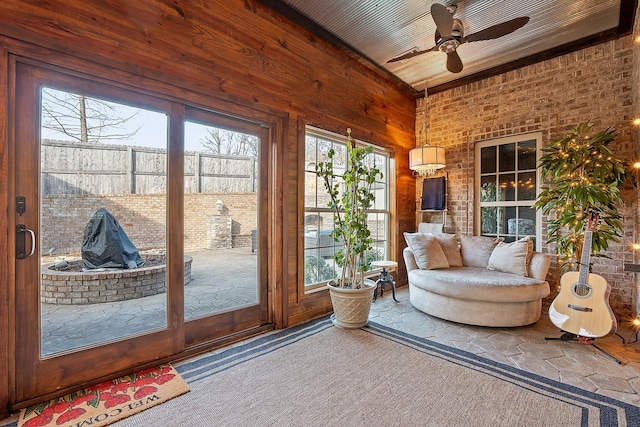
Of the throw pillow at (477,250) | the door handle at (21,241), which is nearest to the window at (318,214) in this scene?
the throw pillow at (477,250)

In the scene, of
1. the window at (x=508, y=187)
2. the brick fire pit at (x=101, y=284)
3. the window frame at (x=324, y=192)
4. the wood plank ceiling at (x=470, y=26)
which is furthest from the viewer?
the window at (x=508, y=187)

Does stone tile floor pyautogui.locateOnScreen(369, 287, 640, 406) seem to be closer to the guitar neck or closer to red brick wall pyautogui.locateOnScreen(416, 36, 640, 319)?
the guitar neck

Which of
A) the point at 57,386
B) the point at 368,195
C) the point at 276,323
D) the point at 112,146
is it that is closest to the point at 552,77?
the point at 368,195

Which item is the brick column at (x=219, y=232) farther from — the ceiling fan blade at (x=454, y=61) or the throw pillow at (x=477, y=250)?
the throw pillow at (x=477, y=250)

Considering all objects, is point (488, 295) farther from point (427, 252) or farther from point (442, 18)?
point (442, 18)

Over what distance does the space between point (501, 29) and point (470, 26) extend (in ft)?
2.64

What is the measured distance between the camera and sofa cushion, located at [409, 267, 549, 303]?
10.3 feet

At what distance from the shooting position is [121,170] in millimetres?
2344

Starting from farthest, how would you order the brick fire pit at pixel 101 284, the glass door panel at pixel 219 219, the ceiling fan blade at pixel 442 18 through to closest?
the glass door panel at pixel 219 219
the ceiling fan blade at pixel 442 18
the brick fire pit at pixel 101 284

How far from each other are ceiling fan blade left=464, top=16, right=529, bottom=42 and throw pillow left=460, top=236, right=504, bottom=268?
7.91 ft

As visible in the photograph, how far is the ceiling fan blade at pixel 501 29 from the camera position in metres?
2.64

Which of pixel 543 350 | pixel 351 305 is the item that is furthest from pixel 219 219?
pixel 543 350

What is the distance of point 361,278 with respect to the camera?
10.9 feet

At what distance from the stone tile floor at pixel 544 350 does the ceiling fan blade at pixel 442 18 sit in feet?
9.36
